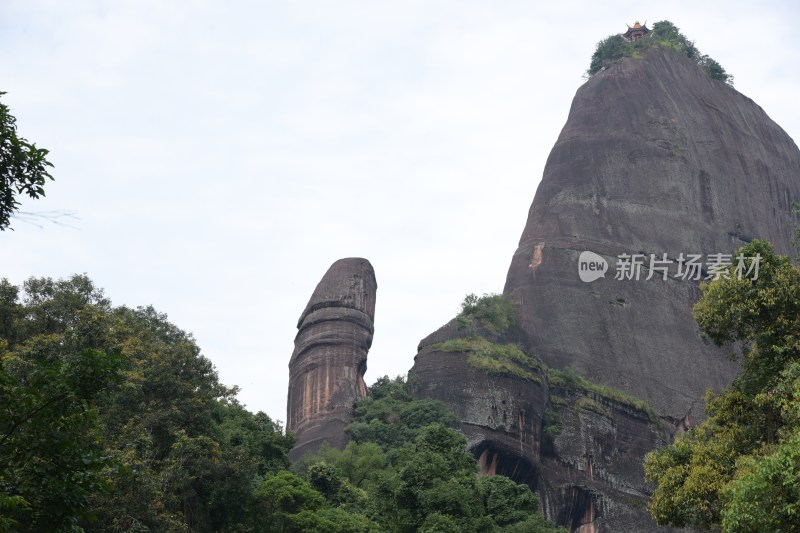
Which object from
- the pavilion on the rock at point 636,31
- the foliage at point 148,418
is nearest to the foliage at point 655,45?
the pavilion on the rock at point 636,31

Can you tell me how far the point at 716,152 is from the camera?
67.4 m

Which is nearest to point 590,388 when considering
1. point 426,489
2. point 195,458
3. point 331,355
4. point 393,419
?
point 393,419

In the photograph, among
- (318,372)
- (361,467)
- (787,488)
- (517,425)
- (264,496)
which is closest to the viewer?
(787,488)

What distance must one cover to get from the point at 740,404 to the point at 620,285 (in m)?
39.7

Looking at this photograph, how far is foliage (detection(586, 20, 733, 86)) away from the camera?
7244 cm

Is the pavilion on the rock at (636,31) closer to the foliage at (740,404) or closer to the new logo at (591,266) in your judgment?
the new logo at (591,266)

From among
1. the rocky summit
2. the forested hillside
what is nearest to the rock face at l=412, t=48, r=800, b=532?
the rocky summit

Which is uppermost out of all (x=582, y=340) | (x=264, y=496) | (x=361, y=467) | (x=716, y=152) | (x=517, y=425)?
(x=716, y=152)

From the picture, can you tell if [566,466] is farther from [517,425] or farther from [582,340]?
[582,340]

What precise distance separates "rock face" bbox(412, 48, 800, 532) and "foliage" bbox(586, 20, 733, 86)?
1224mm

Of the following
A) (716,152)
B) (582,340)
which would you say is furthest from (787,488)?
(716,152)

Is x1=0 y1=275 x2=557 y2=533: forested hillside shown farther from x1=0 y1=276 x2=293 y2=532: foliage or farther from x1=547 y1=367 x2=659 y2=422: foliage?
x1=547 y1=367 x2=659 y2=422: foliage

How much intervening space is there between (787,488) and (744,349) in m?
4.84

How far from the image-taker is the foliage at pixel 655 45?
72.4 meters
